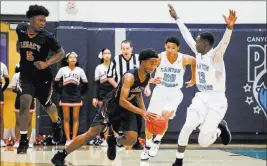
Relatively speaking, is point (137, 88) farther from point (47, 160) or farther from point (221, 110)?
point (47, 160)

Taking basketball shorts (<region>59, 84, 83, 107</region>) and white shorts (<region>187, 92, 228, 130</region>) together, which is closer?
white shorts (<region>187, 92, 228, 130</region>)

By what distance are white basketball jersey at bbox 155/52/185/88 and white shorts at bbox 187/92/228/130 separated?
1447 millimetres

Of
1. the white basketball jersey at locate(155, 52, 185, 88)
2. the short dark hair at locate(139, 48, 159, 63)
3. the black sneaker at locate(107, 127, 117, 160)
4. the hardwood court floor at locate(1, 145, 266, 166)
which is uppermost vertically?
the short dark hair at locate(139, 48, 159, 63)

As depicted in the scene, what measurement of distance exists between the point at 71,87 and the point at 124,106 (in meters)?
5.42

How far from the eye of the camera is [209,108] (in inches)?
297

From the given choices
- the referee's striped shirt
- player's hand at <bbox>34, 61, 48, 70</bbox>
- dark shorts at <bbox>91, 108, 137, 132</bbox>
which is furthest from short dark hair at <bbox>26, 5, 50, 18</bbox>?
the referee's striped shirt

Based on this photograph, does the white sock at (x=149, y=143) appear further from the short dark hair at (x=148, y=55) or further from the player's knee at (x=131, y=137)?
the short dark hair at (x=148, y=55)

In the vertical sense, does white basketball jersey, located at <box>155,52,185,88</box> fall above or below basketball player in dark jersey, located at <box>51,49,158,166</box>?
above

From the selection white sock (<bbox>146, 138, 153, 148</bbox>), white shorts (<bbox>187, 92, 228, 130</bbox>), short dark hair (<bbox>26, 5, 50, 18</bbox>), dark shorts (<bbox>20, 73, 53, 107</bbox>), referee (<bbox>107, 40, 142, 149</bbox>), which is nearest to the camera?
short dark hair (<bbox>26, 5, 50, 18</bbox>)

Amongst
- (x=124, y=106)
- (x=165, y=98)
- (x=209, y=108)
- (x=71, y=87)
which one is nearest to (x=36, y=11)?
(x=124, y=106)

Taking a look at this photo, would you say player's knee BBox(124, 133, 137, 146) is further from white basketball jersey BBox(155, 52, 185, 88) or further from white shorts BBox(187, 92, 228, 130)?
white basketball jersey BBox(155, 52, 185, 88)

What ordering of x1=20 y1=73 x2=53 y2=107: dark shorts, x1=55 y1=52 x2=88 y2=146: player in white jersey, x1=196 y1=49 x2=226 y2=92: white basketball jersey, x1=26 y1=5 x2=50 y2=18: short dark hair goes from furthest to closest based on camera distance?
x1=55 y1=52 x2=88 y2=146: player in white jersey → x1=196 y1=49 x2=226 y2=92: white basketball jersey → x1=20 y1=73 x2=53 y2=107: dark shorts → x1=26 y1=5 x2=50 y2=18: short dark hair

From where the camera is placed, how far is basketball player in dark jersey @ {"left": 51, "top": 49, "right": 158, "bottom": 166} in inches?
260

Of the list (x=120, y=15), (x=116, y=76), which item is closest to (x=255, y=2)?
(x=120, y=15)
